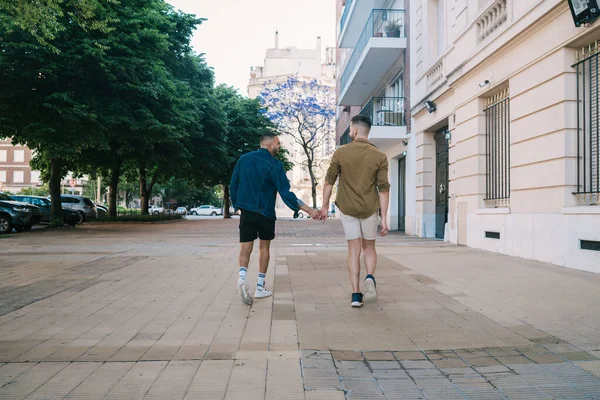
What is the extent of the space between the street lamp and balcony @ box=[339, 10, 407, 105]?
11.3 metres

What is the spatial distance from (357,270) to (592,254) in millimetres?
4131

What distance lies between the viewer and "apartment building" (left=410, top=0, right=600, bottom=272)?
816cm

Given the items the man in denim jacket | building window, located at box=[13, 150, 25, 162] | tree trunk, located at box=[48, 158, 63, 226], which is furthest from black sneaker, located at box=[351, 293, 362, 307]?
building window, located at box=[13, 150, 25, 162]

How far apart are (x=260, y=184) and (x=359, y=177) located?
43.9 inches

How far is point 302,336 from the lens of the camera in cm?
445

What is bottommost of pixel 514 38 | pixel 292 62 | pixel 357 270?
pixel 357 270

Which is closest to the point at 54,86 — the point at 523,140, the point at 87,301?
the point at 87,301

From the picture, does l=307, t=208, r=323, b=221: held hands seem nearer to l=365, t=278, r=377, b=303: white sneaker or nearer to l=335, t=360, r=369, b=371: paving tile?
l=365, t=278, r=377, b=303: white sneaker

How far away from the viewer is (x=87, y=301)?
599cm

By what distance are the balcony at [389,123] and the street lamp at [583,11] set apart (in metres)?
11.1

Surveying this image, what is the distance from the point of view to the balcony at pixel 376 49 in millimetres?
18859

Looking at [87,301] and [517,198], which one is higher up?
[517,198]

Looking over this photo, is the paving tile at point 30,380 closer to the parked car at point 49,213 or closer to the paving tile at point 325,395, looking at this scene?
the paving tile at point 325,395

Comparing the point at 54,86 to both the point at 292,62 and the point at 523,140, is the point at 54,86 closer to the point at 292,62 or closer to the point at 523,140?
the point at 523,140
